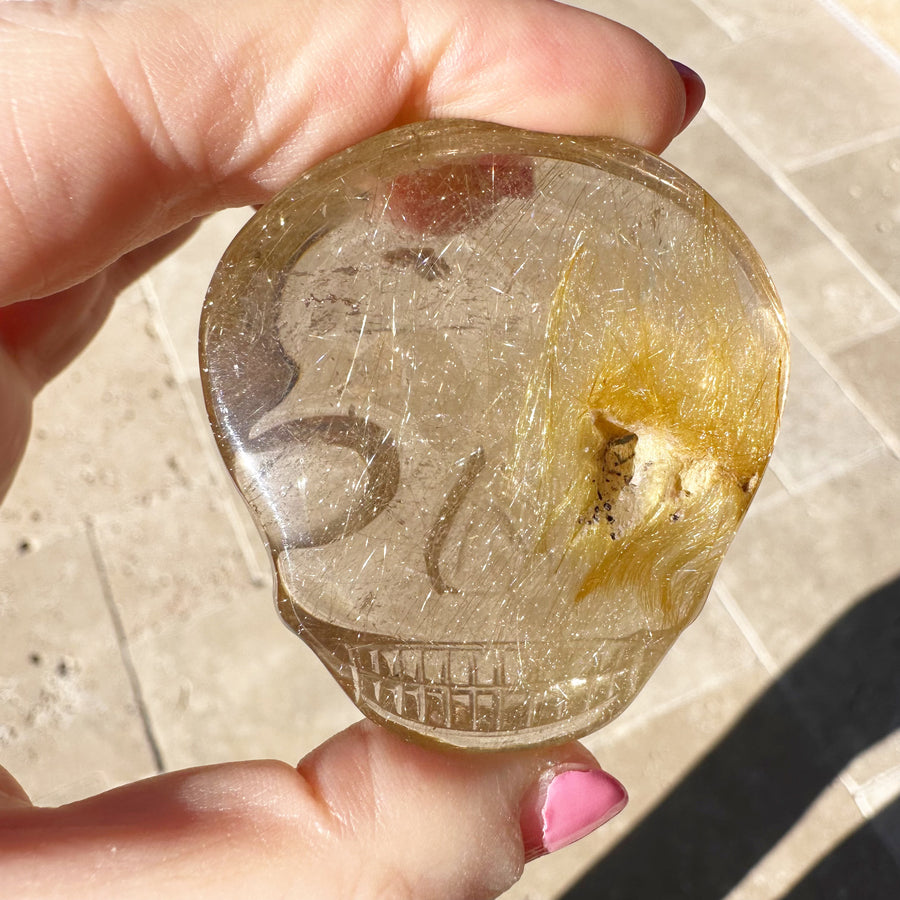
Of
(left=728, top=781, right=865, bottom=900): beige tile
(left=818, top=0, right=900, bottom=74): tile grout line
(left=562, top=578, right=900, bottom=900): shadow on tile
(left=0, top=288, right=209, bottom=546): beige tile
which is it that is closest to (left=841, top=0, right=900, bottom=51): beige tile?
(left=818, top=0, right=900, bottom=74): tile grout line

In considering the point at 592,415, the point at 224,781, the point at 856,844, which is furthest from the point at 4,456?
the point at 856,844

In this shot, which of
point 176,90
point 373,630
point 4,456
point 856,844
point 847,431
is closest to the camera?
point 373,630

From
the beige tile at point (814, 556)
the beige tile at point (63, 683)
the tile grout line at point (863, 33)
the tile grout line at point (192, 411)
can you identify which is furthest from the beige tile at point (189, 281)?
the tile grout line at point (863, 33)

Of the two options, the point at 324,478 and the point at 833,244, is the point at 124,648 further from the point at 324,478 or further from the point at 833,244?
the point at 833,244

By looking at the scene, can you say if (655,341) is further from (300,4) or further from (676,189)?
(300,4)

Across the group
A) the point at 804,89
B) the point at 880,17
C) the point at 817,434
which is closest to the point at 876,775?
the point at 817,434

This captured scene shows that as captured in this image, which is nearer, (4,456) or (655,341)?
(655,341)

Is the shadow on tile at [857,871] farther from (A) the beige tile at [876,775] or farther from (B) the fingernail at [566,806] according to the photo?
(B) the fingernail at [566,806]
